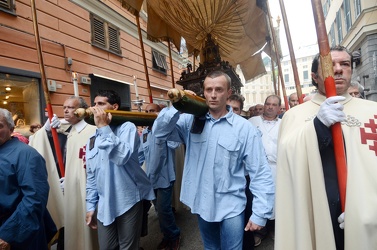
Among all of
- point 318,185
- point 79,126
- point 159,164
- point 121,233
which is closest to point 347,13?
point 159,164

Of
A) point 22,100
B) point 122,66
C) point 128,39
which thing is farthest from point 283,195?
point 128,39

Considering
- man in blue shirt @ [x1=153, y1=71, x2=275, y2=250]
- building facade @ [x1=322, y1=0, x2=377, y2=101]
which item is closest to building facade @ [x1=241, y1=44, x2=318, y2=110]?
building facade @ [x1=322, y1=0, x2=377, y2=101]

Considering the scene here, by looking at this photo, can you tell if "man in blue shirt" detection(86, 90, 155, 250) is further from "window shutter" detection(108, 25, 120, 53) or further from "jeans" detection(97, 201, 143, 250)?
"window shutter" detection(108, 25, 120, 53)

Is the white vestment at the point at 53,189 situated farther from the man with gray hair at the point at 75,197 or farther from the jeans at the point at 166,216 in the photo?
the jeans at the point at 166,216

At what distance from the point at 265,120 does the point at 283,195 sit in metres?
2.45

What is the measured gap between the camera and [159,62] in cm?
1077

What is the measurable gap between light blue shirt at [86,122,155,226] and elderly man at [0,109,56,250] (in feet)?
1.58

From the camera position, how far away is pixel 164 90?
11.3 meters

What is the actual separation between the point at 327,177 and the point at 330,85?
557mm

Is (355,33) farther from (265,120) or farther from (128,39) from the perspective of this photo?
(265,120)

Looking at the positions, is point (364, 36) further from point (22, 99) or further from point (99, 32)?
point (22, 99)

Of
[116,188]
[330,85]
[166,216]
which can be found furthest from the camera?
[166,216]

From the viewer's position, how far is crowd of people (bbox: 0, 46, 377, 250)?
1.48 meters

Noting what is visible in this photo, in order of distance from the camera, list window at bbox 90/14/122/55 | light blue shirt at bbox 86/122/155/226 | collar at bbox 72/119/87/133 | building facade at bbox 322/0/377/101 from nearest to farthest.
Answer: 1. light blue shirt at bbox 86/122/155/226
2. collar at bbox 72/119/87/133
3. window at bbox 90/14/122/55
4. building facade at bbox 322/0/377/101
